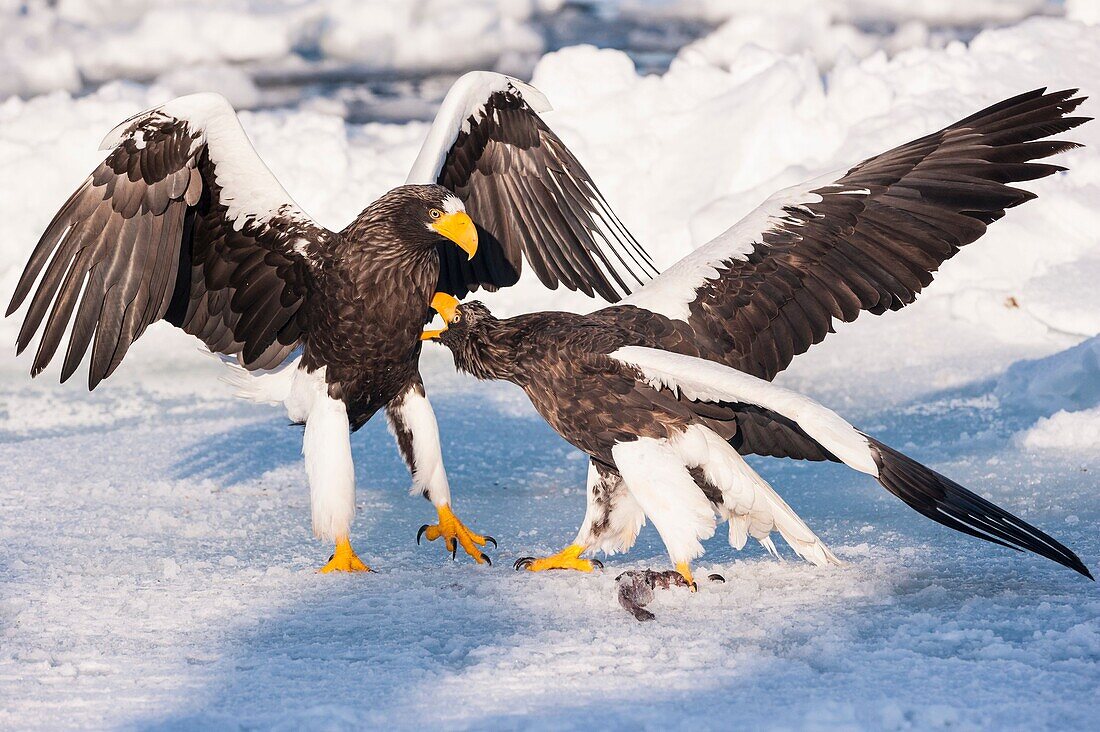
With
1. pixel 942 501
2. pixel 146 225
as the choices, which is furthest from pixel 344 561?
pixel 942 501

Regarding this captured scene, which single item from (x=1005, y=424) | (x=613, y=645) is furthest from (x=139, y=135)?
(x=1005, y=424)

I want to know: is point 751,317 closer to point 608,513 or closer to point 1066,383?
point 608,513

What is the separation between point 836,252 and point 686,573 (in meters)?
1.29

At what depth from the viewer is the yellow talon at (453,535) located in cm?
466

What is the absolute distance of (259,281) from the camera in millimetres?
4645

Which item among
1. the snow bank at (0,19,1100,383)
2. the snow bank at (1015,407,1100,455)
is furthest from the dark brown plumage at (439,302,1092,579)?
the snow bank at (0,19,1100,383)

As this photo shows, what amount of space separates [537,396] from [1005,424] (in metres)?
2.79

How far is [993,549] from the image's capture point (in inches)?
166

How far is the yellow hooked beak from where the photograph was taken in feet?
14.4

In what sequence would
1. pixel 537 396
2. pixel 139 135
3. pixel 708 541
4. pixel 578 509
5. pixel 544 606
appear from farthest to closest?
pixel 578 509, pixel 708 541, pixel 139 135, pixel 537 396, pixel 544 606

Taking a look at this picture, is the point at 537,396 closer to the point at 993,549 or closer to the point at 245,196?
the point at 245,196

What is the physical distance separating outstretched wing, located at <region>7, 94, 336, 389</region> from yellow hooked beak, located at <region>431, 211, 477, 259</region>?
45 cm

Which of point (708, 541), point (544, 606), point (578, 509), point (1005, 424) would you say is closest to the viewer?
point (544, 606)

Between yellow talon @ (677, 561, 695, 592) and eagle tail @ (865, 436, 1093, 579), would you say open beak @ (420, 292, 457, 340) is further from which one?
eagle tail @ (865, 436, 1093, 579)
